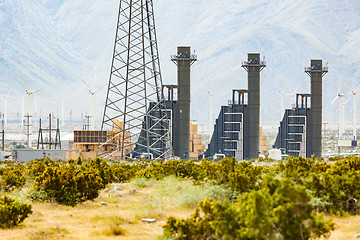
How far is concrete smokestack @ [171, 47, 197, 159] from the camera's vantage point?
252 feet

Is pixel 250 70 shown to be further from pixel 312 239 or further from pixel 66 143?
pixel 312 239

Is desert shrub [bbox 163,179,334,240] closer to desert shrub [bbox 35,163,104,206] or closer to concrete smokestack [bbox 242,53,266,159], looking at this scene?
desert shrub [bbox 35,163,104,206]

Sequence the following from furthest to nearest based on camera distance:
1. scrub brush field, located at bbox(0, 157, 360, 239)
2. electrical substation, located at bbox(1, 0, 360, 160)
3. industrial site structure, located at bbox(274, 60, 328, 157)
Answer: industrial site structure, located at bbox(274, 60, 328, 157), electrical substation, located at bbox(1, 0, 360, 160), scrub brush field, located at bbox(0, 157, 360, 239)

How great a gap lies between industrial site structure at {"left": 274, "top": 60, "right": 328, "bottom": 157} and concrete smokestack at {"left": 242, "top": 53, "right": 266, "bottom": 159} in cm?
1067

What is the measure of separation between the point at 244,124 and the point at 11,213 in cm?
6972

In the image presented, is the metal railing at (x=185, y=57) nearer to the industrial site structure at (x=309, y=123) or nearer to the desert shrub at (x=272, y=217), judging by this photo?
the industrial site structure at (x=309, y=123)

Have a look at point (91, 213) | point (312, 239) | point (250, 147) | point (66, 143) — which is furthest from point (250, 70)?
point (312, 239)

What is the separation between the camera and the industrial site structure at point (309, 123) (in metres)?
92.1

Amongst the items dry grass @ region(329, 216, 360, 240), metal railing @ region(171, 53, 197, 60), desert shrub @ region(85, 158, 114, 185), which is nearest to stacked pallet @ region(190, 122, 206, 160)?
metal railing @ region(171, 53, 197, 60)

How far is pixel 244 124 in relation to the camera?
8650 cm

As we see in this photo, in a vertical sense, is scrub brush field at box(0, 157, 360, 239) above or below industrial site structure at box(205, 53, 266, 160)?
below

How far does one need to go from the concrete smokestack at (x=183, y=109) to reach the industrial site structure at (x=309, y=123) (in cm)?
2430

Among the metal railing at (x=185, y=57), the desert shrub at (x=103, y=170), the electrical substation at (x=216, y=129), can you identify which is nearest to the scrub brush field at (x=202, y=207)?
the desert shrub at (x=103, y=170)

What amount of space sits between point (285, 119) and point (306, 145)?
5988mm
